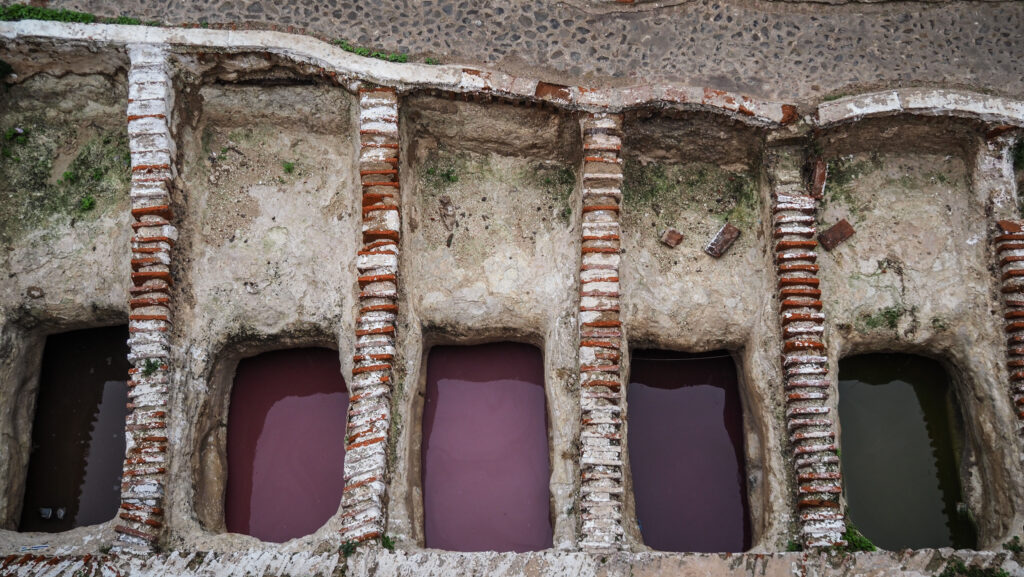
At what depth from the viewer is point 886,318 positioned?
5.05m

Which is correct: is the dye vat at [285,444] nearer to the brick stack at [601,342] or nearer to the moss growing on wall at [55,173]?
the moss growing on wall at [55,173]

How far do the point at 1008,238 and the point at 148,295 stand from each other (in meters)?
5.61

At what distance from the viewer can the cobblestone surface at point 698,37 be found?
197 inches

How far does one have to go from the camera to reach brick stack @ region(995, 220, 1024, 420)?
4766 mm

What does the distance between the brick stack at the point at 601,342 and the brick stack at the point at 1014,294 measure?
2.56m

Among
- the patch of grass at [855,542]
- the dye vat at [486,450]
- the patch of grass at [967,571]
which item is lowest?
the patch of grass at [967,571]

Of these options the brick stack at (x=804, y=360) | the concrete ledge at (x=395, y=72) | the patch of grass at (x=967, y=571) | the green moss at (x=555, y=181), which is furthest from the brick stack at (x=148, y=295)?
the patch of grass at (x=967, y=571)

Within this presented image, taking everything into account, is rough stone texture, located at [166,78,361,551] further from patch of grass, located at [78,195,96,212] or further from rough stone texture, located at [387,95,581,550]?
patch of grass, located at [78,195,96,212]

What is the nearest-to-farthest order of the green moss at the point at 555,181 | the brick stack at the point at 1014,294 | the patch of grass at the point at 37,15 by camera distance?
the brick stack at the point at 1014,294
the patch of grass at the point at 37,15
the green moss at the point at 555,181

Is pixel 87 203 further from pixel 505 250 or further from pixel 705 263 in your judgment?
pixel 705 263

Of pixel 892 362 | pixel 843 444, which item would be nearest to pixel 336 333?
pixel 843 444

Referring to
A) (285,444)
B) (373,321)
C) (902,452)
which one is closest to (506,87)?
(373,321)

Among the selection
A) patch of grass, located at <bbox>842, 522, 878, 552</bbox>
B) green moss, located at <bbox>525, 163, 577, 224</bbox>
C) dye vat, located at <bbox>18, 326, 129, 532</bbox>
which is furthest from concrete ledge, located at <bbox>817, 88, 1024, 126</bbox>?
dye vat, located at <bbox>18, 326, 129, 532</bbox>

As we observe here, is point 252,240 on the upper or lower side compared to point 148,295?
upper
